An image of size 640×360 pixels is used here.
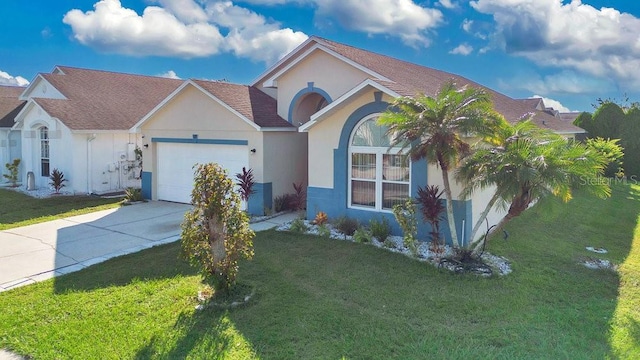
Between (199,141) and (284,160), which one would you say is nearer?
(284,160)

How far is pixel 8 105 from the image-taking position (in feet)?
86.7

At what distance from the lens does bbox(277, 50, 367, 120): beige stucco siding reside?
1578cm

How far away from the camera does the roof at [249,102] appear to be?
1562cm

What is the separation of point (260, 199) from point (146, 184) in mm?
6334

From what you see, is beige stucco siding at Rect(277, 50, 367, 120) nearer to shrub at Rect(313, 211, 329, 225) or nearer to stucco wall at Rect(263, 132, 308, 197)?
stucco wall at Rect(263, 132, 308, 197)

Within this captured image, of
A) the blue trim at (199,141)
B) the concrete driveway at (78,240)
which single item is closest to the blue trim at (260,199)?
the blue trim at (199,141)

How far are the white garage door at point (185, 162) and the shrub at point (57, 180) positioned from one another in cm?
523

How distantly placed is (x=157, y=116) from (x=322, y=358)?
14.8 m

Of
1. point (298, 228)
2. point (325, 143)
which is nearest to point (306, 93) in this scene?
point (325, 143)

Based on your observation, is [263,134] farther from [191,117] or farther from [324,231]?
[324,231]

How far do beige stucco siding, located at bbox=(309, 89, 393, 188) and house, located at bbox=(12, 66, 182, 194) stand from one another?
12239 mm

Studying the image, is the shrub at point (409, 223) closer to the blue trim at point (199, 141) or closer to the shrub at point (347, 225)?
the shrub at point (347, 225)

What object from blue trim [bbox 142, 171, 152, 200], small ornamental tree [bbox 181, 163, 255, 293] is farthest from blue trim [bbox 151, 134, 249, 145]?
small ornamental tree [bbox 181, 163, 255, 293]

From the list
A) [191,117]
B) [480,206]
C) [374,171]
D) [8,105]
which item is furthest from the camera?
[8,105]
